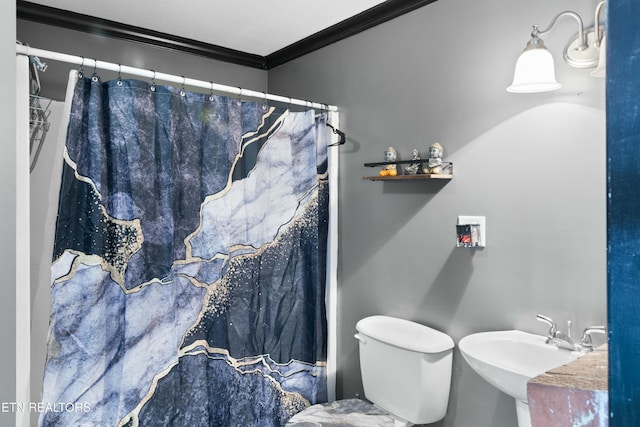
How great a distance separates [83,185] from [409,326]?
5.39 feet

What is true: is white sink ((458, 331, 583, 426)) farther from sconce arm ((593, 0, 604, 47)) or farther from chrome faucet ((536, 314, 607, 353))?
sconce arm ((593, 0, 604, 47))

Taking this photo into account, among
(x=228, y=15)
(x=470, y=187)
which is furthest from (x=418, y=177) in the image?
(x=228, y=15)

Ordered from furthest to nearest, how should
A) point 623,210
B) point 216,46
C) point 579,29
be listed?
1. point 216,46
2. point 579,29
3. point 623,210

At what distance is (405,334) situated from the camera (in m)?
2.17

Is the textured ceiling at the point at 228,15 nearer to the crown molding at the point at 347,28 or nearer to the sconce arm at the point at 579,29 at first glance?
the crown molding at the point at 347,28

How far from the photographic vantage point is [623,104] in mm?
273

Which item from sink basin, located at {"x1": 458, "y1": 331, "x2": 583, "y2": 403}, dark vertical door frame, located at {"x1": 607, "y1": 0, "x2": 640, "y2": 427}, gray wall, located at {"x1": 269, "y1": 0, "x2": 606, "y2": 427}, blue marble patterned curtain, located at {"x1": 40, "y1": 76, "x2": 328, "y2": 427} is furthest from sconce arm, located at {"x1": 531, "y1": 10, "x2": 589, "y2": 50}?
dark vertical door frame, located at {"x1": 607, "y1": 0, "x2": 640, "y2": 427}

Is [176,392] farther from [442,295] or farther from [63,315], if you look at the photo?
[442,295]

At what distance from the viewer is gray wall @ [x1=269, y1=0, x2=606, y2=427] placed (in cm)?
164

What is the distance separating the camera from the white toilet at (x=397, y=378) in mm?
1940

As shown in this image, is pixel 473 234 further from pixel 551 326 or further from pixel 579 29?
pixel 579 29

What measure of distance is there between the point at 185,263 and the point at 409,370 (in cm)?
117

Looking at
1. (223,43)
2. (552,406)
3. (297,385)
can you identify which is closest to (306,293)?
(297,385)

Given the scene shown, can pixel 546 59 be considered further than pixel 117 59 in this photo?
No
